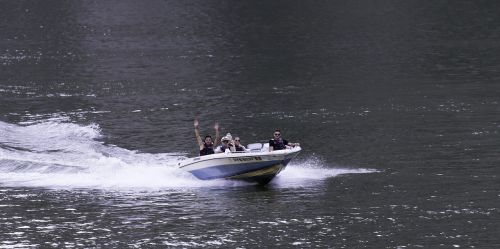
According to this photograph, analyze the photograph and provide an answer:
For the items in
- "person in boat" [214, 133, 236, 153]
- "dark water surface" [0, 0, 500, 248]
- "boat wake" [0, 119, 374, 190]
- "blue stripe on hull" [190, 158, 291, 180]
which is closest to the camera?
"dark water surface" [0, 0, 500, 248]

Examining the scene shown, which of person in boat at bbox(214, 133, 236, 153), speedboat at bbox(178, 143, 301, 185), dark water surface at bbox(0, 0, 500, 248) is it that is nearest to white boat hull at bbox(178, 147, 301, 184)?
speedboat at bbox(178, 143, 301, 185)

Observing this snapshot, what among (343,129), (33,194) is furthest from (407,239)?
(343,129)

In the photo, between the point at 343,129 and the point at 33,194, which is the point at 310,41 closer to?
the point at 343,129

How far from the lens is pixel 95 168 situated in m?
55.6

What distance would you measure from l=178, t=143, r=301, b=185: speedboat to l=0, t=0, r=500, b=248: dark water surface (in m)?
0.59

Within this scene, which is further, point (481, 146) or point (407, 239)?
point (481, 146)

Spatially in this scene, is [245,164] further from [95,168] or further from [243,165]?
[95,168]

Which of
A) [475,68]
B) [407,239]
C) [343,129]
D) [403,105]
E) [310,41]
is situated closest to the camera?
[407,239]

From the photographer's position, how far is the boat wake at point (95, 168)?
53.4m

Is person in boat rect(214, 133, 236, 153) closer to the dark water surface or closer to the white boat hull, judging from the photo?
the white boat hull

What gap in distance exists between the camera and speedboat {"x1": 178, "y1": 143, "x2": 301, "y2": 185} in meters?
51.6

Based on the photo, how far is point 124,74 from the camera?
9900cm

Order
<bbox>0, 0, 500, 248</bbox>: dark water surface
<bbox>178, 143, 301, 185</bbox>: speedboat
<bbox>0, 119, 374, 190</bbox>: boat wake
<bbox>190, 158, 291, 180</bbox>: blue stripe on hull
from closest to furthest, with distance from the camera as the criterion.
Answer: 1. <bbox>0, 0, 500, 248</bbox>: dark water surface
2. <bbox>178, 143, 301, 185</bbox>: speedboat
3. <bbox>190, 158, 291, 180</bbox>: blue stripe on hull
4. <bbox>0, 119, 374, 190</bbox>: boat wake

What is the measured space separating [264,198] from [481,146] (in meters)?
16.0
